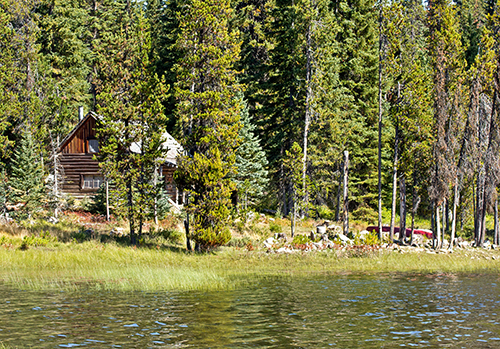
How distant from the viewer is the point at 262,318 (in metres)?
13.2

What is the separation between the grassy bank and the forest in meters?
3.09

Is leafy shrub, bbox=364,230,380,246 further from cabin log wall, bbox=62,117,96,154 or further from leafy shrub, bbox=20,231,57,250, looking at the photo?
cabin log wall, bbox=62,117,96,154

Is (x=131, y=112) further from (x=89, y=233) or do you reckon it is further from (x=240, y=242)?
(x=240, y=242)

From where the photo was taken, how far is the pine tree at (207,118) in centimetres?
2762

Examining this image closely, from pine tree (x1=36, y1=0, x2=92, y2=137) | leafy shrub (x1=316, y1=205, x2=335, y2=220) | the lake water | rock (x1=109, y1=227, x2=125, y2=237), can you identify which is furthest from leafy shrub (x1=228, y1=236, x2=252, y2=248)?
pine tree (x1=36, y1=0, x2=92, y2=137)

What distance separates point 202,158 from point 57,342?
1822 centimetres

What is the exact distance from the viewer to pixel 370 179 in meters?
46.9

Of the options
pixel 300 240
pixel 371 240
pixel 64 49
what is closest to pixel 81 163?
pixel 64 49

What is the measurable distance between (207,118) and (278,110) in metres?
18.5

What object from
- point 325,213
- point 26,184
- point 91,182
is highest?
point 91,182

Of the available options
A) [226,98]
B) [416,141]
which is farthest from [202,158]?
[416,141]

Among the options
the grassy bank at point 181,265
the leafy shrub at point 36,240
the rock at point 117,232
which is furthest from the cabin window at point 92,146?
the grassy bank at point 181,265

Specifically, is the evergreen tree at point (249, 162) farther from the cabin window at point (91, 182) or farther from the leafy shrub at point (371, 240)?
the cabin window at point (91, 182)

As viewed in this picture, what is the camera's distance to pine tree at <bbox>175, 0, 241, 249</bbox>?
27625 millimetres
